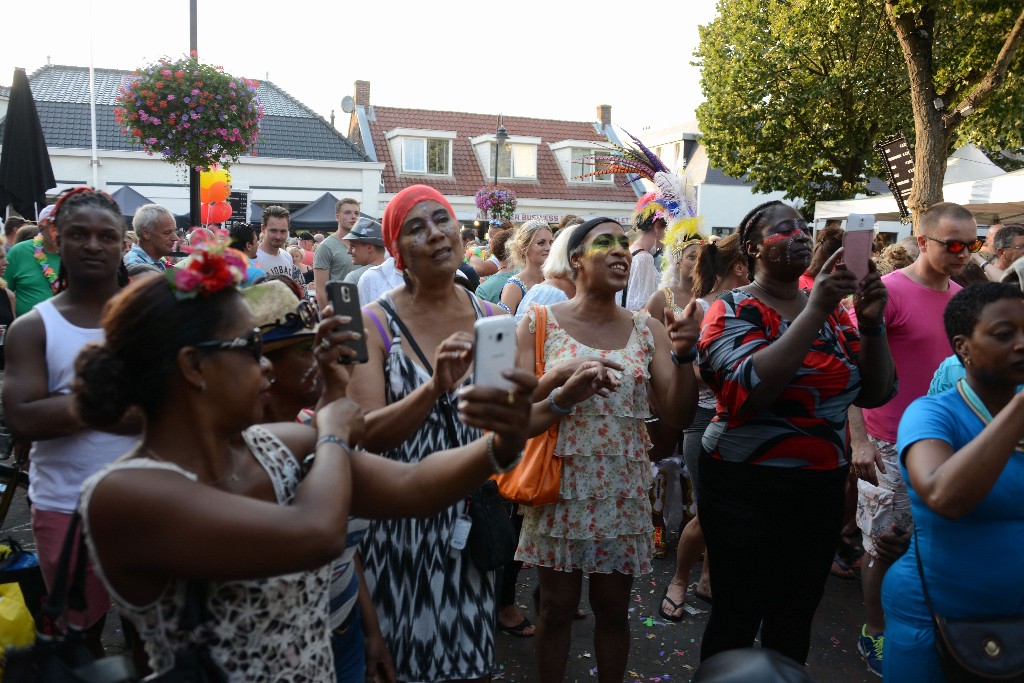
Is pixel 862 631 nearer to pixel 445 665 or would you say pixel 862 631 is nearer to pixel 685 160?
pixel 445 665

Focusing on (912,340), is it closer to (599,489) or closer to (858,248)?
(858,248)

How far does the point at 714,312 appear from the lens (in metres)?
Result: 3.35

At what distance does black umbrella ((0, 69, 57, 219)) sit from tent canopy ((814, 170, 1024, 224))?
11.0m

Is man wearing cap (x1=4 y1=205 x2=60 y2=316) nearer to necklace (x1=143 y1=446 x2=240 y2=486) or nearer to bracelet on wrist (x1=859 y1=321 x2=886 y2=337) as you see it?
necklace (x1=143 y1=446 x2=240 y2=486)

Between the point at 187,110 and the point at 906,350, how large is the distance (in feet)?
27.9

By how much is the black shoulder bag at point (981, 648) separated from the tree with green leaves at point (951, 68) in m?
9.76

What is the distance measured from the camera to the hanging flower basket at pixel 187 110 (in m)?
9.45

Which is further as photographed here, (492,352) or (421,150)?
(421,150)

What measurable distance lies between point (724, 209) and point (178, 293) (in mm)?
36871

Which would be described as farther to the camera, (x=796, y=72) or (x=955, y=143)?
(x=796, y=72)

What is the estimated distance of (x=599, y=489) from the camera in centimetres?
345

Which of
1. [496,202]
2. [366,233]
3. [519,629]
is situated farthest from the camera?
[496,202]

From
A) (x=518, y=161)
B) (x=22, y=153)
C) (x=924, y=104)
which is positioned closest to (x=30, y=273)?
(x=22, y=153)

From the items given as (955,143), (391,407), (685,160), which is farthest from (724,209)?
(391,407)
